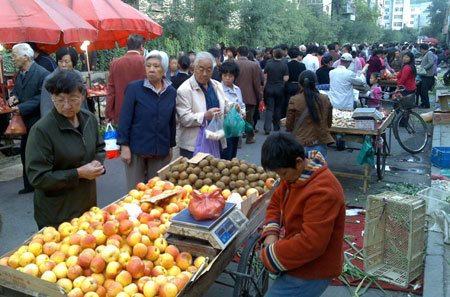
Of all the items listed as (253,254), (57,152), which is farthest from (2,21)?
(253,254)

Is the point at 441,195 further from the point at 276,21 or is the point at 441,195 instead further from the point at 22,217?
the point at 276,21

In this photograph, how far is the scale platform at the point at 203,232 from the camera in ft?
9.23

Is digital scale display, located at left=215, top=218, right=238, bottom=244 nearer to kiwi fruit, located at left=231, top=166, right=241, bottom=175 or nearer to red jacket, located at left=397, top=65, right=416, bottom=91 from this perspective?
kiwi fruit, located at left=231, top=166, right=241, bottom=175

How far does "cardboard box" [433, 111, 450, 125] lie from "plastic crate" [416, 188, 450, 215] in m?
6.32

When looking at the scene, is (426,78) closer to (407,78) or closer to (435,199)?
(407,78)

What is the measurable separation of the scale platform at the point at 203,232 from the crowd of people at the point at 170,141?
34cm

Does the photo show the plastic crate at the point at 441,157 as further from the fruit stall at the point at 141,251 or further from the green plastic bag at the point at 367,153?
the fruit stall at the point at 141,251

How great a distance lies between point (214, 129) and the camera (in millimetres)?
4809

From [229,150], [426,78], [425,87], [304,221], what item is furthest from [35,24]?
[425,87]

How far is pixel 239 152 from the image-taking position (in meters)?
8.84

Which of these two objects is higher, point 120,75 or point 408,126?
point 120,75

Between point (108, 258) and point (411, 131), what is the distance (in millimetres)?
8129

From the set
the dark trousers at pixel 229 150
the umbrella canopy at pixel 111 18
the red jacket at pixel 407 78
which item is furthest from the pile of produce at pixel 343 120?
the red jacket at pixel 407 78

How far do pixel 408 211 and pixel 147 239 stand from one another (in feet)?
9.04
